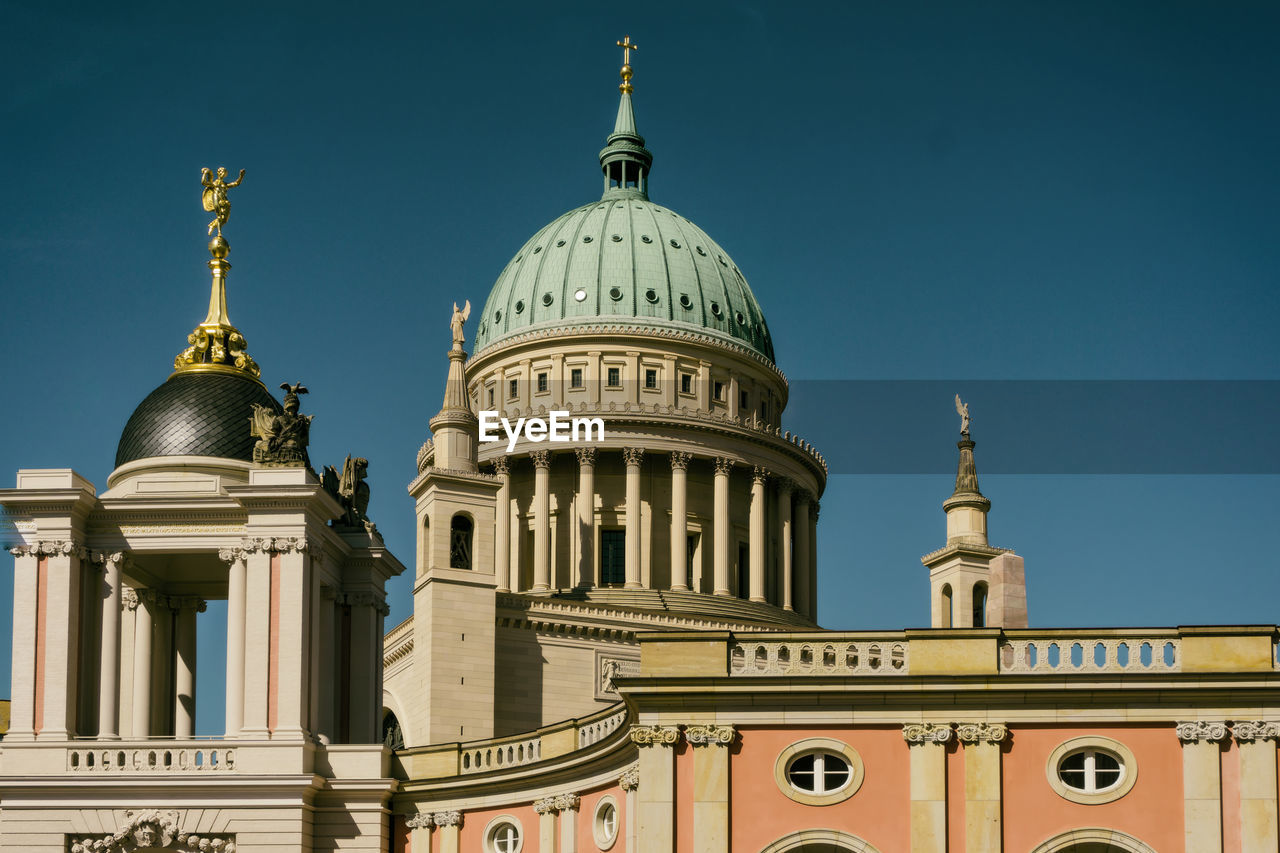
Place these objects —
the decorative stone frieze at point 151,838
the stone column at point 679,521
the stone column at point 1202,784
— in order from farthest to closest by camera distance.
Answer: the stone column at point 679,521 < the decorative stone frieze at point 151,838 < the stone column at point 1202,784

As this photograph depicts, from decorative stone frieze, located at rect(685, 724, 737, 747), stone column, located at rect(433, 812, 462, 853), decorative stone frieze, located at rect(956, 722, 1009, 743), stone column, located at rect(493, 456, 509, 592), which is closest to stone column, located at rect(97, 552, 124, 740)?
stone column, located at rect(433, 812, 462, 853)

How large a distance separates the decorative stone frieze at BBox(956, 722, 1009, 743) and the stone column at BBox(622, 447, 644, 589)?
A: 47049 millimetres

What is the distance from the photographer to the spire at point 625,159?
108 m

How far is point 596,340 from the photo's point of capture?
97.2m

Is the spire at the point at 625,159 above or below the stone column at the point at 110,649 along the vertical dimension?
above

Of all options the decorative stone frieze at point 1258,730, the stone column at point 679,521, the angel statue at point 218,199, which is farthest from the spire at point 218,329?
the stone column at point 679,521

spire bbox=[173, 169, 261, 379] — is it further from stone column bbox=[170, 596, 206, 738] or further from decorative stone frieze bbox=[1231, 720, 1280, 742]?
decorative stone frieze bbox=[1231, 720, 1280, 742]

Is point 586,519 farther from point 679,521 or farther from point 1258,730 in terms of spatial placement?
point 1258,730

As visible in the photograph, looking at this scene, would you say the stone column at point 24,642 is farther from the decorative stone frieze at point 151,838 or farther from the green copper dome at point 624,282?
the green copper dome at point 624,282

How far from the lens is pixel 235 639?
54.7 meters

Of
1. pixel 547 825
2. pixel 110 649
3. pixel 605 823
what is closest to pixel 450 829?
pixel 547 825

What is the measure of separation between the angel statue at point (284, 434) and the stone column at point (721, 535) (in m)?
39.6

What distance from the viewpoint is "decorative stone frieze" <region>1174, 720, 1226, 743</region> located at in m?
45.0

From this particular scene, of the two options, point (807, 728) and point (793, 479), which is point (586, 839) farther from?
point (793, 479)
